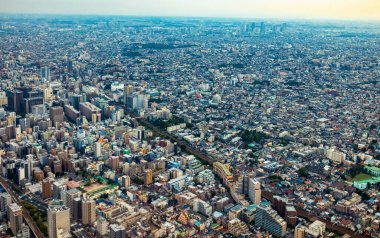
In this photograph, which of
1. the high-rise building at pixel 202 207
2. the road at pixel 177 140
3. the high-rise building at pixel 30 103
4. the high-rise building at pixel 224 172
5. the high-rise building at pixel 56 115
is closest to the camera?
the high-rise building at pixel 202 207

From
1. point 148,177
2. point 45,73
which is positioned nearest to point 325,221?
point 148,177

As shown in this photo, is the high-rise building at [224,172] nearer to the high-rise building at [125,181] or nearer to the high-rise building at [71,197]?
the high-rise building at [125,181]

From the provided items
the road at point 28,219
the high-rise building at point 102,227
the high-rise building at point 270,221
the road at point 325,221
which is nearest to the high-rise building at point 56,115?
the road at point 28,219

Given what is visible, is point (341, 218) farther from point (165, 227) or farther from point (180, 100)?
point (180, 100)

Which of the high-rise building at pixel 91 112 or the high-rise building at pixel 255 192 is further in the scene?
the high-rise building at pixel 91 112

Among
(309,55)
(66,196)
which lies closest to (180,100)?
(66,196)

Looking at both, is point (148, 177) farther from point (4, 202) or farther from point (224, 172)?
point (4, 202)
